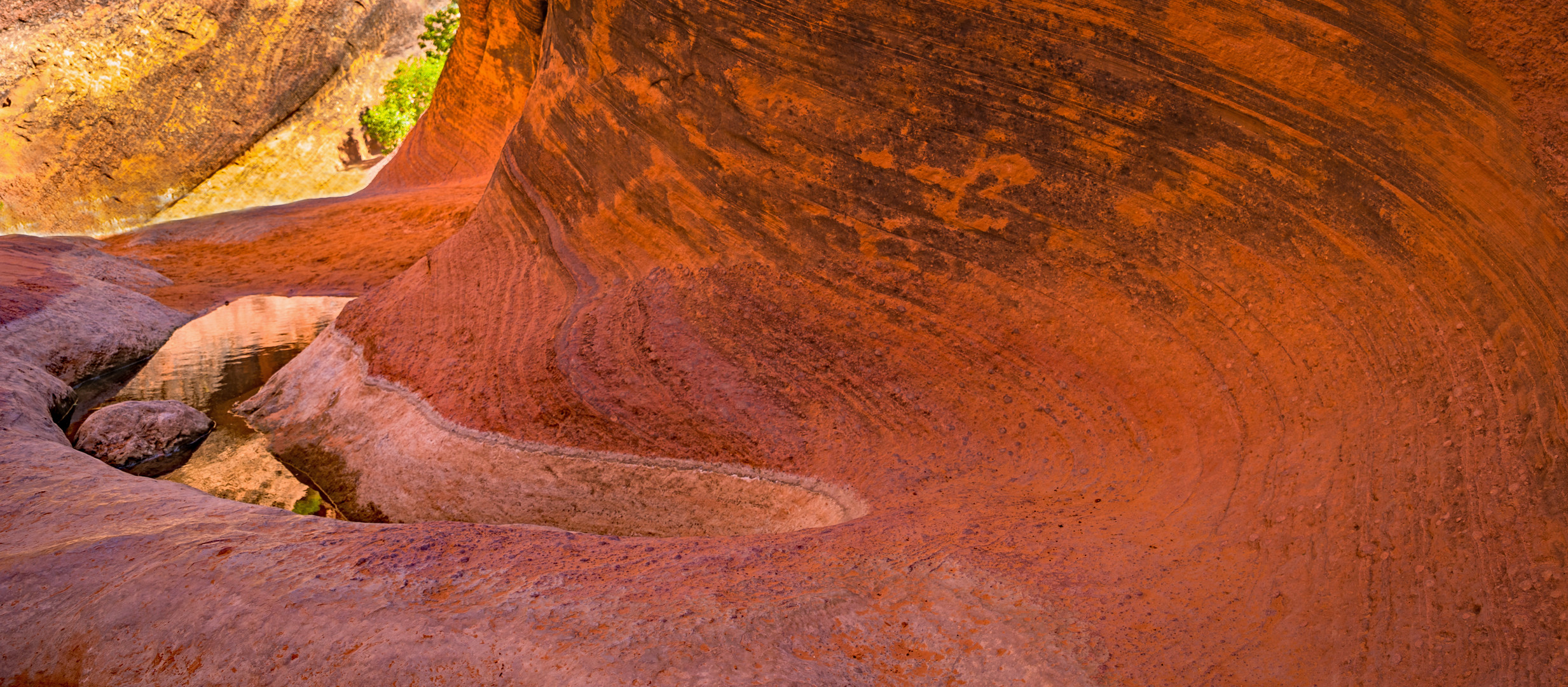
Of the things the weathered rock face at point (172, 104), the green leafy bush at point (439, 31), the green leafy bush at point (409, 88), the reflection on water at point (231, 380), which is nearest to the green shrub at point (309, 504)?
the reflection on water at point (231, 380)

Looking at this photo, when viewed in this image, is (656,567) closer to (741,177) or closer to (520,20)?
(741,177)

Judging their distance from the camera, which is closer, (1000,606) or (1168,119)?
(1000,606)

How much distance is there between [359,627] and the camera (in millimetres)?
2410

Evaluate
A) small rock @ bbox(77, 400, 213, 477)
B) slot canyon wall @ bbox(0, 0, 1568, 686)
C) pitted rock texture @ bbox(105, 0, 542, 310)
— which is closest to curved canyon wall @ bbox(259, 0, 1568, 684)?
slot canyon wall @ bbox(0, 0, 1568, 686)

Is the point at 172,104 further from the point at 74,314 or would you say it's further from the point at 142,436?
the point at 142,436

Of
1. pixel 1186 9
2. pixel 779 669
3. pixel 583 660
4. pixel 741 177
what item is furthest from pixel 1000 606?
pixel 741 177

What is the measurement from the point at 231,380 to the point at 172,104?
7.00 meters

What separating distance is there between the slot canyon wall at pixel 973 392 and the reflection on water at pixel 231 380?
405 millimetres

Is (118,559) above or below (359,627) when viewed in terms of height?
below

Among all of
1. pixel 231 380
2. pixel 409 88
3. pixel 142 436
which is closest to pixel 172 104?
pixel 409 88

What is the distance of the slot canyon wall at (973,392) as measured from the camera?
229 cm

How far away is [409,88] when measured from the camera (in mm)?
14281

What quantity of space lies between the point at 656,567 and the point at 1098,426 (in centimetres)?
185

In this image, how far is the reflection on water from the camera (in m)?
5.36
